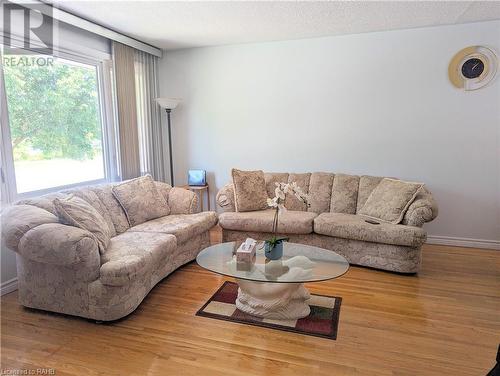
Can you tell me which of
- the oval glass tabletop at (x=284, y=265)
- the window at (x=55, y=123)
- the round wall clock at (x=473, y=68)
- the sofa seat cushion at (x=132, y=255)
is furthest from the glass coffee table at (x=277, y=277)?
the round wall clock at (x=473, y=68)

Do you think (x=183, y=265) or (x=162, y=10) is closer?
(x=162, y=10)

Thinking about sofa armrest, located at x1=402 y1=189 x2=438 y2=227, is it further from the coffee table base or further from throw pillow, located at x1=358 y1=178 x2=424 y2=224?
the coffee table base

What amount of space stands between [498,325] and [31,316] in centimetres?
337

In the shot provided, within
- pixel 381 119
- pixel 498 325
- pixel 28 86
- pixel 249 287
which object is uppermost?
pixel 28 86

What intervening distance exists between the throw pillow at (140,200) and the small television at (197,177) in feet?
3.57

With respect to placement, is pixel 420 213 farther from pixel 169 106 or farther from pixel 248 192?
pixel 169 106

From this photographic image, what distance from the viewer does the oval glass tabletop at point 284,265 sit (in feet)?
7.39

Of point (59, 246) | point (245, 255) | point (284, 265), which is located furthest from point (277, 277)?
point (59, 246)

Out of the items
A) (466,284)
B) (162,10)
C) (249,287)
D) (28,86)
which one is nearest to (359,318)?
(249,287)

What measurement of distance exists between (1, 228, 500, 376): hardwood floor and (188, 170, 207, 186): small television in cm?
203

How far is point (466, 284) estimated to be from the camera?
298cm

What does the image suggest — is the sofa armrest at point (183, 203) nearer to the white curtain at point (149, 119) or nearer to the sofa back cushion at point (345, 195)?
the white curtain at point (149, 119)

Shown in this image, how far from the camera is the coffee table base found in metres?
2.40

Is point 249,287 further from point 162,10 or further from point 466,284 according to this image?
point 162,10
